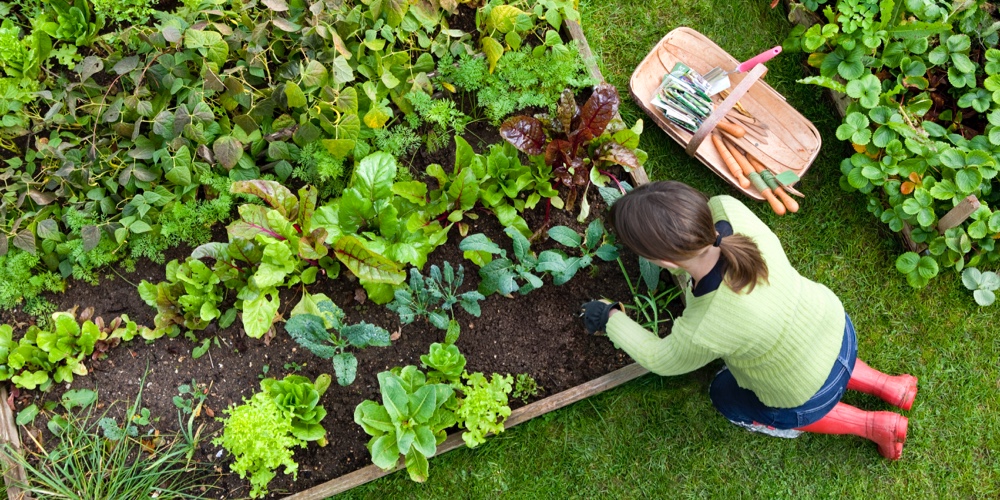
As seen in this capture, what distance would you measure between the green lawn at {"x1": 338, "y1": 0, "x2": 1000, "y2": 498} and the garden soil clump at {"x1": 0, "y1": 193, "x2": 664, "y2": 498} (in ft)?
0.78

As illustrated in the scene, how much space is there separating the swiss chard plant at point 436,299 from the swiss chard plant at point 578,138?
58 cm

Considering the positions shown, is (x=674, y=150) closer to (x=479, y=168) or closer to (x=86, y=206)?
(x=479, y=168)

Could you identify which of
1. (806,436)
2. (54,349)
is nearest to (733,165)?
(806,436)

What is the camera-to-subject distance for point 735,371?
277 centimetres

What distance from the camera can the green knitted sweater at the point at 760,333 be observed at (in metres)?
2.41

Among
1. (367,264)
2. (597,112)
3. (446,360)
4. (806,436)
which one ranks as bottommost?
(806,436)

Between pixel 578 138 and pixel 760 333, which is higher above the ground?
pixel 578 138

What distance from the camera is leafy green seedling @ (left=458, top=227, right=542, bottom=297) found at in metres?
2.83

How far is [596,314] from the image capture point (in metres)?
2.91

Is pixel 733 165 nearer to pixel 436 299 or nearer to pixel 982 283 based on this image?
pixel 982 283

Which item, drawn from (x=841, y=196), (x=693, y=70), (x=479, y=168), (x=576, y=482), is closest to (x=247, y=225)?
(x=479, y=168)

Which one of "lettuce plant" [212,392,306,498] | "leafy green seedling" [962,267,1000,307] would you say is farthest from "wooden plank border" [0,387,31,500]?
"leafy green seedling" [962,267,1000,307]

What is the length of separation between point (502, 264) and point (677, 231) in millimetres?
900

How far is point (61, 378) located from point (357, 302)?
48.3 inches
